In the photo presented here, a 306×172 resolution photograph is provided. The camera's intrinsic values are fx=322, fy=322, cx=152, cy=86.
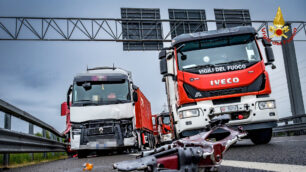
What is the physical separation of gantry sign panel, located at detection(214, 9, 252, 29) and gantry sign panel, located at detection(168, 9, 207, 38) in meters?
0.91

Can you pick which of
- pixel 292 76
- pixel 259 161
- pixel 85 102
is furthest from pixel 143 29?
pixel 259 161

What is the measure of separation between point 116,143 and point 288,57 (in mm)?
13171

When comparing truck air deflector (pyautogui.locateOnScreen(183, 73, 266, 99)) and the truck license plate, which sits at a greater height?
truck air deflector (pyautogui.locateOnScreen(183, 73, 266, 99))

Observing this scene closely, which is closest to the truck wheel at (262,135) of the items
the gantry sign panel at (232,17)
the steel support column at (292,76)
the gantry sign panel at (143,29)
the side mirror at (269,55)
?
the side mirror at (269,55)

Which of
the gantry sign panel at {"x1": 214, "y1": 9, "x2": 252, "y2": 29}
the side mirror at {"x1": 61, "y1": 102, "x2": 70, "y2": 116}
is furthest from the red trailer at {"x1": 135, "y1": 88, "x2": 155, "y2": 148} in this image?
the gantry sign panel at {"x1": 214, "y1": 9, "x2": 252, "y2": 29}

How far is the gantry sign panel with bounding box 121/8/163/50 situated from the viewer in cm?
1883

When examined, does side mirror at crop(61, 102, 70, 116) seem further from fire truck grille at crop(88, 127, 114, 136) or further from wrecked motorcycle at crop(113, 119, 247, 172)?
wrecked motorcycle at crop(113, 119, 247, 172)

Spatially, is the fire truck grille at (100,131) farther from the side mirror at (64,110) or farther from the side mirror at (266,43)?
the side mirror at (266,43)

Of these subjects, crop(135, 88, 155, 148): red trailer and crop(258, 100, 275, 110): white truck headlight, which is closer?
crop(258, 100, 275, 110): white truck headlight

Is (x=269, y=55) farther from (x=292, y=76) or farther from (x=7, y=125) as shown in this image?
(x=292, y=76)

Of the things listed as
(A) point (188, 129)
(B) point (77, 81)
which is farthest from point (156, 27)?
(A) point (188, 129)

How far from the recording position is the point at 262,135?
752cm

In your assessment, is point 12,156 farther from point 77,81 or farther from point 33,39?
point 33,39

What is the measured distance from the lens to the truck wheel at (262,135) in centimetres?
741
